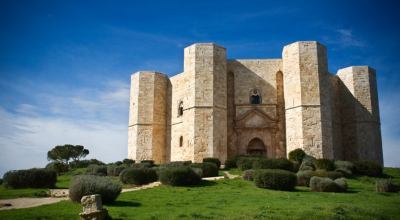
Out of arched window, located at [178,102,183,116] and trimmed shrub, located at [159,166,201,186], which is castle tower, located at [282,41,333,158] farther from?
trimmed shrub, located at [159,166,201,186]

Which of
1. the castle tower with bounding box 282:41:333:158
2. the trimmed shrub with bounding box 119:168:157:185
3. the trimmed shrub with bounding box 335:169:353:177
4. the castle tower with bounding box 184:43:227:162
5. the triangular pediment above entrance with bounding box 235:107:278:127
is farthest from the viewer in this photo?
the triangular pediment above entrance with bounding box 235:107:278:127

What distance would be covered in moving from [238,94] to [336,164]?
10.0 metres

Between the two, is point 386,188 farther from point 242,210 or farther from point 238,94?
point 238,94

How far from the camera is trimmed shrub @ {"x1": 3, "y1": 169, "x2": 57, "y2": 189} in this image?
48.7 ft

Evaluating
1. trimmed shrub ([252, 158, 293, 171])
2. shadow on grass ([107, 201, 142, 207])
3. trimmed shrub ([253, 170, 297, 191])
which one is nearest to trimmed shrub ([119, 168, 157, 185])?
shadow on grass ([107, 201, 142, 207])

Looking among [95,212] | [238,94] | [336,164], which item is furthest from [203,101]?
[95,212]

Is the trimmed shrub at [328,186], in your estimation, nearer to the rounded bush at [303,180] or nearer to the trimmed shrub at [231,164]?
the rounded bush at [303,180]

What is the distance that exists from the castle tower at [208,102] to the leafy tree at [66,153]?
19758 mm

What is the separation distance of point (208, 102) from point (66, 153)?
21591 mm

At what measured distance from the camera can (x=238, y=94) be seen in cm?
2855

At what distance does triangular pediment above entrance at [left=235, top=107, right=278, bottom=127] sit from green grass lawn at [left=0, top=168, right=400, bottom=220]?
13.3m

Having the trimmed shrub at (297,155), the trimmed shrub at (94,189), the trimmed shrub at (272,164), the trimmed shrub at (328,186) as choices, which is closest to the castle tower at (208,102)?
the trimmed shrub at (297,155)

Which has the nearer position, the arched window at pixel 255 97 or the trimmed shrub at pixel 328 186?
the trimmed shrub at pixel 328 186

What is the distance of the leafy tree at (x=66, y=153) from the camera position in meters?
40.2
